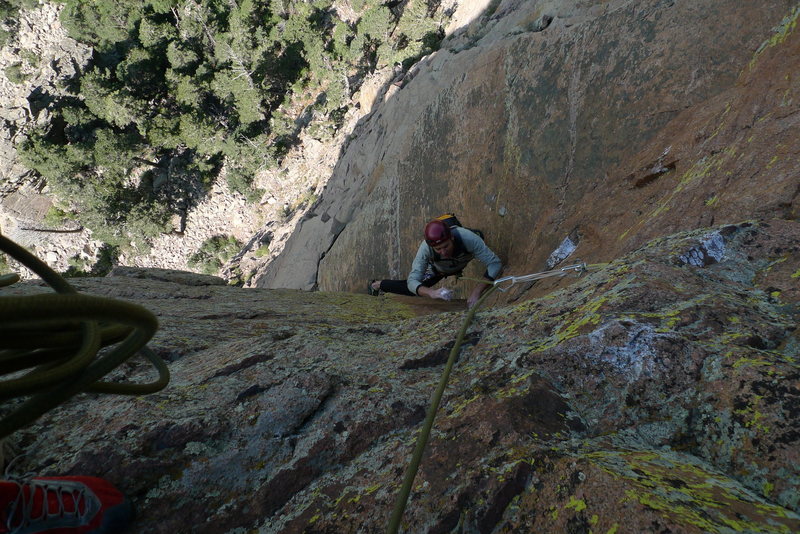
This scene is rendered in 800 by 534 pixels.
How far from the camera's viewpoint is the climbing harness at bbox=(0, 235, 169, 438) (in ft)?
4.00

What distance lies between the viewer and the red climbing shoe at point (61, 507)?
5.28 ft

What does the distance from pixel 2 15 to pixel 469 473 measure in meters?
43.8

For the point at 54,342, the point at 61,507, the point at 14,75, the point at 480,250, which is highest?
the point at 14,75

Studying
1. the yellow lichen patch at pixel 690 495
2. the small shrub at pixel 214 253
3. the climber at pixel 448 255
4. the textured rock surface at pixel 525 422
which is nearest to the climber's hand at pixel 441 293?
the climber at pixel 448 255

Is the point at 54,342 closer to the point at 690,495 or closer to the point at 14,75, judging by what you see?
the point at 690,495

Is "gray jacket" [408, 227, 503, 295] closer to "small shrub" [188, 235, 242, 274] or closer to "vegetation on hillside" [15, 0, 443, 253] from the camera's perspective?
"vegetation on hillside" [15, 0, 443, 253]

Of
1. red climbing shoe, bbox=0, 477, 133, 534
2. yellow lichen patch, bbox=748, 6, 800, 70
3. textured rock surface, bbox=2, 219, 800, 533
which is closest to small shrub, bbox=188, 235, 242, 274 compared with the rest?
textured rock surface, bbox=2, 219, 800, 533

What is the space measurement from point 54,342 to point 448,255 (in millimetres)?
4364

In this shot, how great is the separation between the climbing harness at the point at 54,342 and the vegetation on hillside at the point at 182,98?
81.5 feet

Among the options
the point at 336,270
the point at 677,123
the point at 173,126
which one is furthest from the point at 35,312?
the point at 173,126

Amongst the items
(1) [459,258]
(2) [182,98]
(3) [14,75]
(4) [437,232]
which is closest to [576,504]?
(4) [437,232]

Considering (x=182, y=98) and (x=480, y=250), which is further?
(x=182, y=98)

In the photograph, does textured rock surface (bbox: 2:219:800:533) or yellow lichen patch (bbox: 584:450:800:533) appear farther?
textured rock surface (bbox: 2:219:800:533)

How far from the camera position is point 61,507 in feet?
5.48
